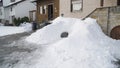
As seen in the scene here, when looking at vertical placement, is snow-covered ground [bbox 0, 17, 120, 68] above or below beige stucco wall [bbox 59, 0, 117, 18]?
below

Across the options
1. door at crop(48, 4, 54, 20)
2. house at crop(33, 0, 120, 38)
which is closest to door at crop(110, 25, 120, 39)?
house at crop(33, 0, 120, 38)

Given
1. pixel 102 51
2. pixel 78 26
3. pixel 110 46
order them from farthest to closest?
pixel 78 26 < pixel 110 46 < pixel 102 51

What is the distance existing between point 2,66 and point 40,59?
1632 mm

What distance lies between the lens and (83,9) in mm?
17719

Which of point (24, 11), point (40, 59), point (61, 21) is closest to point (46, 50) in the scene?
point (40, 59)

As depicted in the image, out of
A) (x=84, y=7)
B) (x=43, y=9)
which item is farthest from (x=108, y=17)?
(x=43, y=9)

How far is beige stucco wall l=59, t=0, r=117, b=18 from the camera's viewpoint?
1602 centimetres

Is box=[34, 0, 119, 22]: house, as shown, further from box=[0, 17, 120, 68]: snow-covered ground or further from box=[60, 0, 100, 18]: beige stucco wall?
box=[0, 17, 120, 68]: snow-covered ground

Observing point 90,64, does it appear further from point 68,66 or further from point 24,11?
point 24,11

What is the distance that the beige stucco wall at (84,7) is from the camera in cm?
1602

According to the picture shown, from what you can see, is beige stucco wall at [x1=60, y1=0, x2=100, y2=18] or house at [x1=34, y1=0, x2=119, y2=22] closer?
house at [x1=34, y1=0, x2=119, y2=22]

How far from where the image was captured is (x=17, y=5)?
3578 cm

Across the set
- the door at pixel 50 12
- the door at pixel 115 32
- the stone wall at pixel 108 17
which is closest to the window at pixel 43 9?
the door at pixel 50 12

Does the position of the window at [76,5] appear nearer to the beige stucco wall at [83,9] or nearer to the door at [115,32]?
the beige stucco wall at [83,9]
